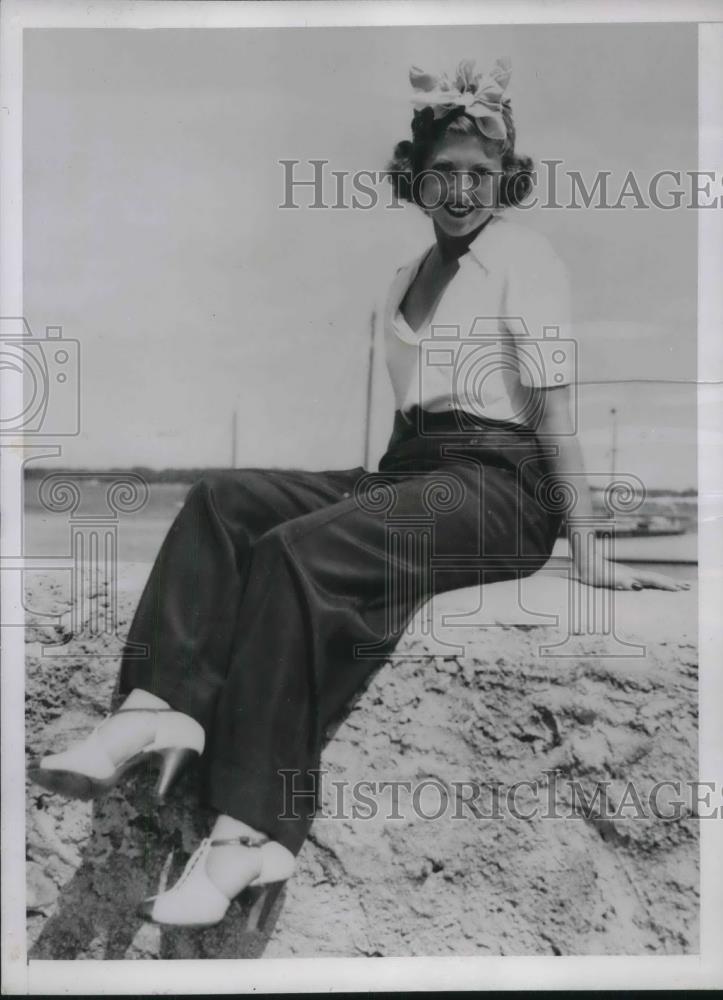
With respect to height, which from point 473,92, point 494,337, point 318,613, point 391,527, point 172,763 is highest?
point 473,92

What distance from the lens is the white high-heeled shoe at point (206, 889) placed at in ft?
6.63

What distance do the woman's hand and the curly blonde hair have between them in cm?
90

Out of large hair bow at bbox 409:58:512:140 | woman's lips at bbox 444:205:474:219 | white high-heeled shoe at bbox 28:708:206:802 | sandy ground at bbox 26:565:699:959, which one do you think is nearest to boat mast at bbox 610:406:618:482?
sandy ground at bbox 26:565:699:959

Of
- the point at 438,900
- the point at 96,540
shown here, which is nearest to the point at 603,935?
the point at 438,900

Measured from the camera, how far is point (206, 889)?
2.02 metres

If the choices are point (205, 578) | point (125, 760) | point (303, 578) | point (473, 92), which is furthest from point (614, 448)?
point (125, 760)

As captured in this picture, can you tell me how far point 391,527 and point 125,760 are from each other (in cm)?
83

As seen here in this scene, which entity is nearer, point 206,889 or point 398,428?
point 206,889

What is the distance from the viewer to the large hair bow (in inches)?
84.4

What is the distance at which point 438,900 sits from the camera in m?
2.17

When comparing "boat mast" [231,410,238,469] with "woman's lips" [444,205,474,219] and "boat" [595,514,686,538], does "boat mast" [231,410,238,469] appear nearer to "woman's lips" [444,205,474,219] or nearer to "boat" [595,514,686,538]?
"woman's lips" [444,205,474,219]

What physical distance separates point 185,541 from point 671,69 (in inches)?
64.7

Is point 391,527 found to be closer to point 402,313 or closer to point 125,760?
point 402,313

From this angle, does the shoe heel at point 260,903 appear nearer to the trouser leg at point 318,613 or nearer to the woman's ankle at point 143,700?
the trouser leg at point 318,613
